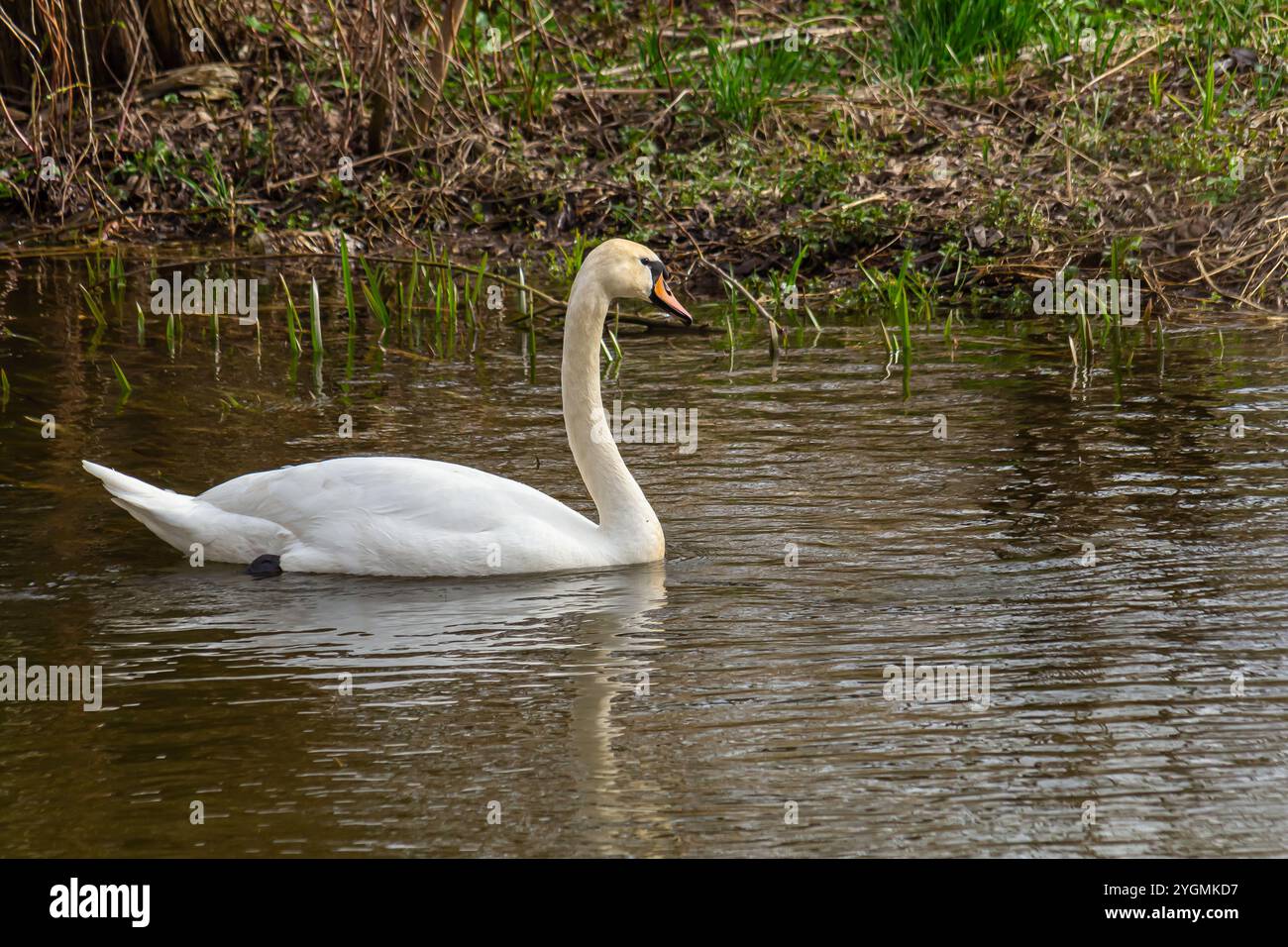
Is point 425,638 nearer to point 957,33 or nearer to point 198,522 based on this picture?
point 198,522

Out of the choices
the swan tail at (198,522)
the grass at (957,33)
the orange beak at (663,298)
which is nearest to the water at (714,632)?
the swan tail at (198,522)

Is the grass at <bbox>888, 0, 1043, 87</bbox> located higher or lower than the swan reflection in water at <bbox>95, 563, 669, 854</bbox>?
higher

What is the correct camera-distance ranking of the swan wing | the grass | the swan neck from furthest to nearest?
the grass → the swan neck → the swan wing

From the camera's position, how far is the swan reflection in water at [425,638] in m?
5.50

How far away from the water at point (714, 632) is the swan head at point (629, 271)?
954 mm

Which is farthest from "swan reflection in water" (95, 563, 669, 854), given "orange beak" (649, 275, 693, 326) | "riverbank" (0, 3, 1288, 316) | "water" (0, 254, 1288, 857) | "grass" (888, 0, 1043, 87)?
"grass" (888, 0, 1043, 87)

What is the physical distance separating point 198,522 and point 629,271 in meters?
1.90

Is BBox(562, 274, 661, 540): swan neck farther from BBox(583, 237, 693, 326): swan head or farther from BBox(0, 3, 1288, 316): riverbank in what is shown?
BBox(0, 3, 1288, 316): riverbank

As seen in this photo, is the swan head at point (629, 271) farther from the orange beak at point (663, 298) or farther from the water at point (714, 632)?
the water at point (714, 632)

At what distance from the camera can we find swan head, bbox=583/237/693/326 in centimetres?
702

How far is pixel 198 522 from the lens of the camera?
700 cm

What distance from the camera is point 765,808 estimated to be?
4.64 meters

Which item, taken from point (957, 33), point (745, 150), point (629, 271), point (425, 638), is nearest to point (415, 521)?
point (425, 638)

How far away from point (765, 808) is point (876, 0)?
1229cm
